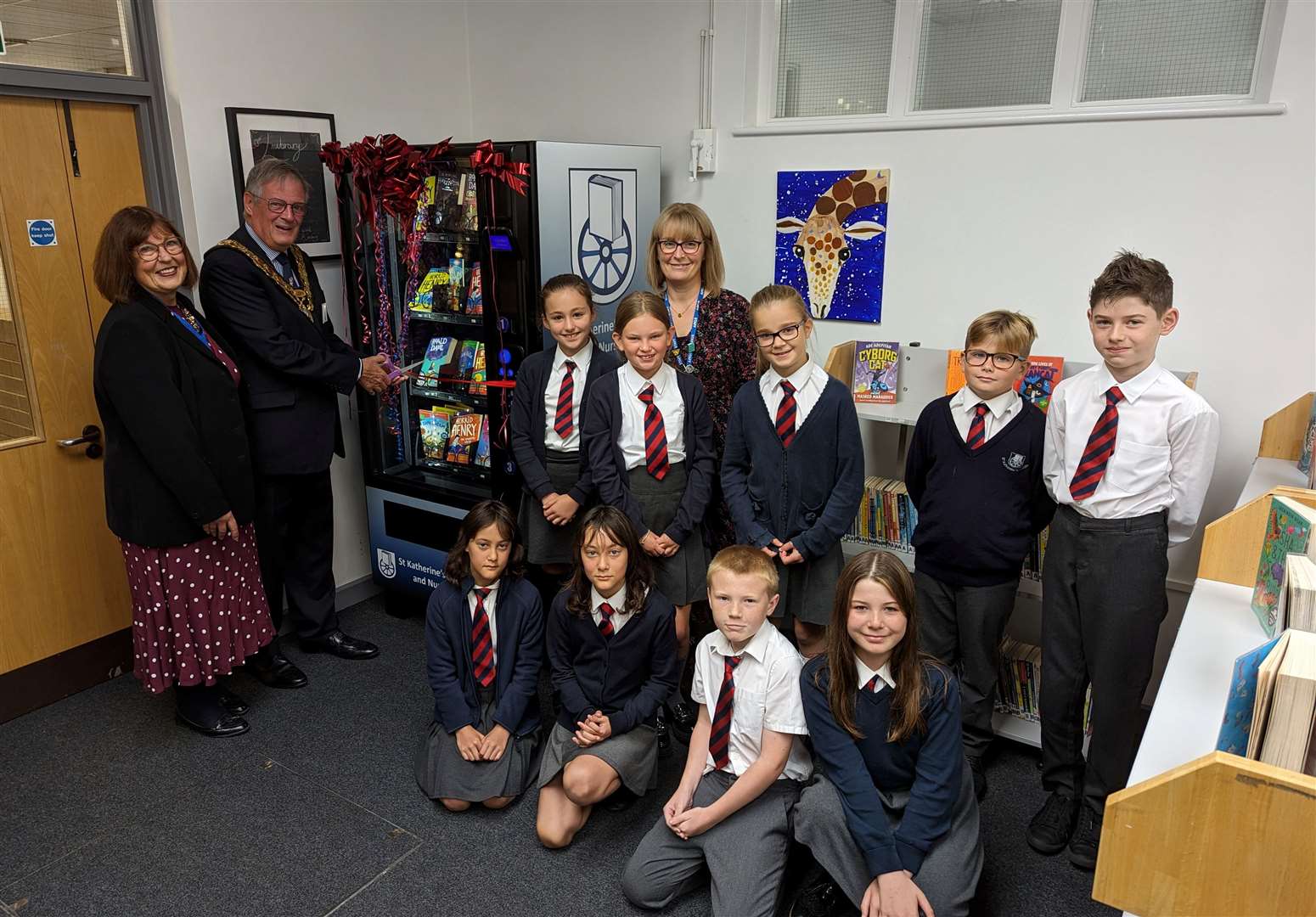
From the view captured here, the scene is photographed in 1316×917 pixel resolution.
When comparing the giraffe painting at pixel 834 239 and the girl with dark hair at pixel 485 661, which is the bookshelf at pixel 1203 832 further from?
the giraffe painting at pixel 834 239

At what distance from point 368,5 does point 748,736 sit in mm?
3140

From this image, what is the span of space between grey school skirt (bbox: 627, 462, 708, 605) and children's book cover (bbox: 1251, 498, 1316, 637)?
1427mm

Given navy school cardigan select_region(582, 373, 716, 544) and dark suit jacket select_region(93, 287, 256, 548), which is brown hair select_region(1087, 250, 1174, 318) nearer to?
navy school cardigan select_region(582, 373, 716, 544)

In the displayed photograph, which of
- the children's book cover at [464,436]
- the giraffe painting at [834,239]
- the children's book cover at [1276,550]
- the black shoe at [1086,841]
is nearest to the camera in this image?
the children's book cover at [1276,550]

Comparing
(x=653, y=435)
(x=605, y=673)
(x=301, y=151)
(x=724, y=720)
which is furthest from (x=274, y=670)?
(x=301, y=151)

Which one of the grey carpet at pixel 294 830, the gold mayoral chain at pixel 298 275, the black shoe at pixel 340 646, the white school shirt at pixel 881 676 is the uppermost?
the gold mayoral chain at pixel 298 275

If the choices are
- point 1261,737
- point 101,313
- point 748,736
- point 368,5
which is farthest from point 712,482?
point 368,5

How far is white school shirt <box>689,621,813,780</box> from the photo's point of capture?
83.9 inches

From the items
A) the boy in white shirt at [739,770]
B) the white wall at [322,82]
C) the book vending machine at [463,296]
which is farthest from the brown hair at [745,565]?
the white wall at [322,82]

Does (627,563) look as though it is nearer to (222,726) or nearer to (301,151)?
(222,726)

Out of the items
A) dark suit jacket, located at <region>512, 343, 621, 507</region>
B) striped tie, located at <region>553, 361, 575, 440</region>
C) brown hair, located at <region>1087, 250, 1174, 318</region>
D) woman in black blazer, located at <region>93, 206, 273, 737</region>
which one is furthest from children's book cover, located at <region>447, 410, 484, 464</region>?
brown hair, located at <region>1087, 250, 1174, 318</region>

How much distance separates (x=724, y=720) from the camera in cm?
221

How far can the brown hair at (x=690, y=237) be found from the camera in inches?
112

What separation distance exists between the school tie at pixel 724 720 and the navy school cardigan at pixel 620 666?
0.29 m
